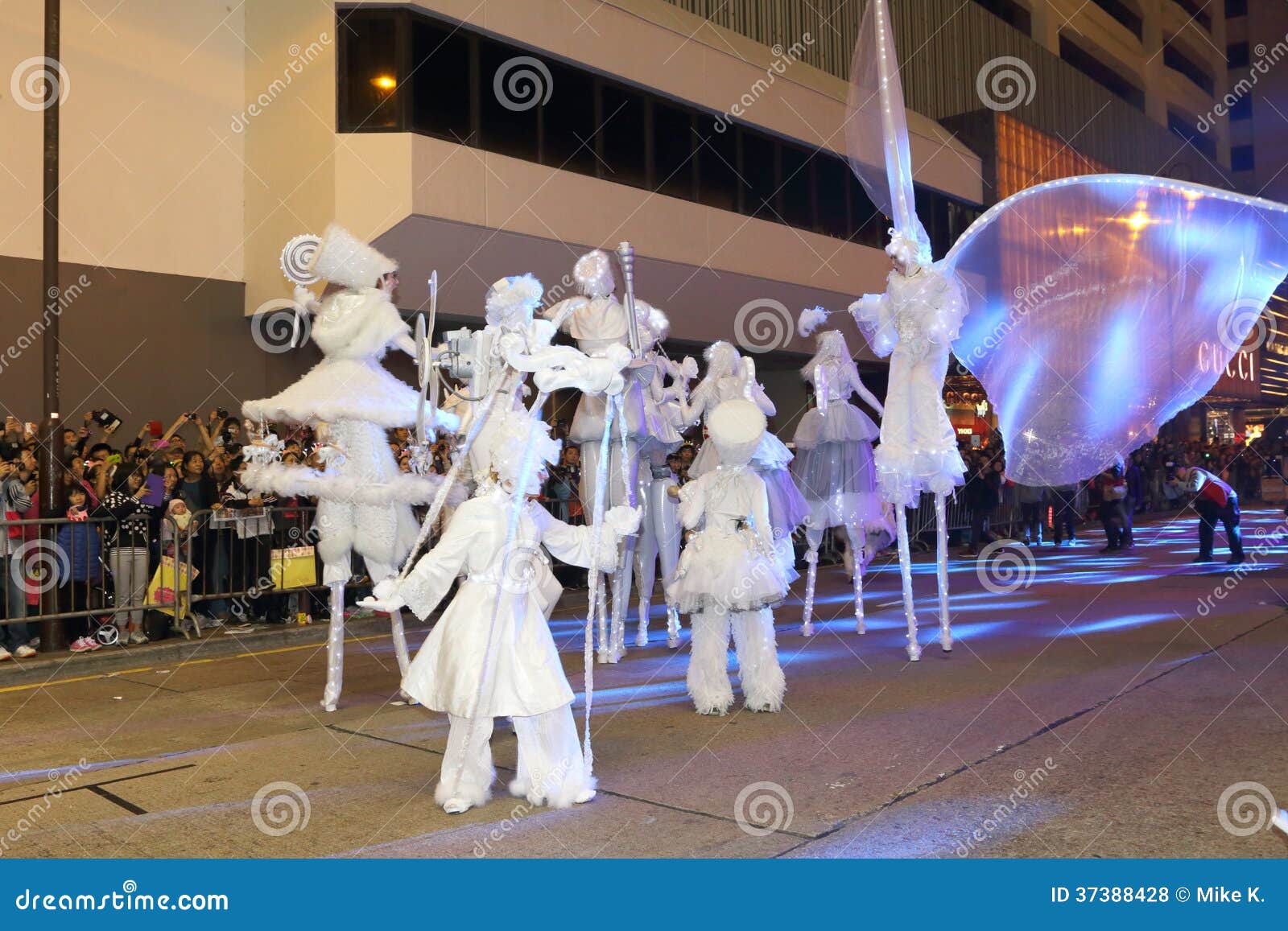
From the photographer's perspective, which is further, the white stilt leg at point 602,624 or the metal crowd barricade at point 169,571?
the metal crowd barricade at point 169,571

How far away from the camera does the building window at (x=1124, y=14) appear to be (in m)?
38.6

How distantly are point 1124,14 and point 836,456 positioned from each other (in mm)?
37937

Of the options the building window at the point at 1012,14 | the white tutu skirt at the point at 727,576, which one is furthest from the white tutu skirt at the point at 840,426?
the building window at the point at 1012,14

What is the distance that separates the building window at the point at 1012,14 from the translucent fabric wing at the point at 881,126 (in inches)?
1013

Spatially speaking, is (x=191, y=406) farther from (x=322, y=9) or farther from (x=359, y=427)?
(x=359, y=427)

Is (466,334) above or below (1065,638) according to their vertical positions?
above

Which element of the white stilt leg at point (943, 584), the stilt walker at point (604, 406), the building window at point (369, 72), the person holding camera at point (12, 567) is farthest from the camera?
the building window at point (369, 72)

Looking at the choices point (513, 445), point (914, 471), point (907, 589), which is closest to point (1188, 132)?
point (914, 471)

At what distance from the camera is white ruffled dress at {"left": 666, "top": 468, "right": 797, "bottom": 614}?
20.5 feet

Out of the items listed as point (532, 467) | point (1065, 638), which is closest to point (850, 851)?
point (532, 467)

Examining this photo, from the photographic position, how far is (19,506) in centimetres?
947

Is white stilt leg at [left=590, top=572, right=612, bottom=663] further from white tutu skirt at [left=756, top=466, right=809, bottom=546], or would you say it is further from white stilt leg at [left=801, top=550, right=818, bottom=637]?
white stilt leg at [left=801, top=550, right=818, bottom=637]

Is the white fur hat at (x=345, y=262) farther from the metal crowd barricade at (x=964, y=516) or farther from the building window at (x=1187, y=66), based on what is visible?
the building window at (x=1187, y=66)

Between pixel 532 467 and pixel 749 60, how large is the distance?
18446 millimetres
